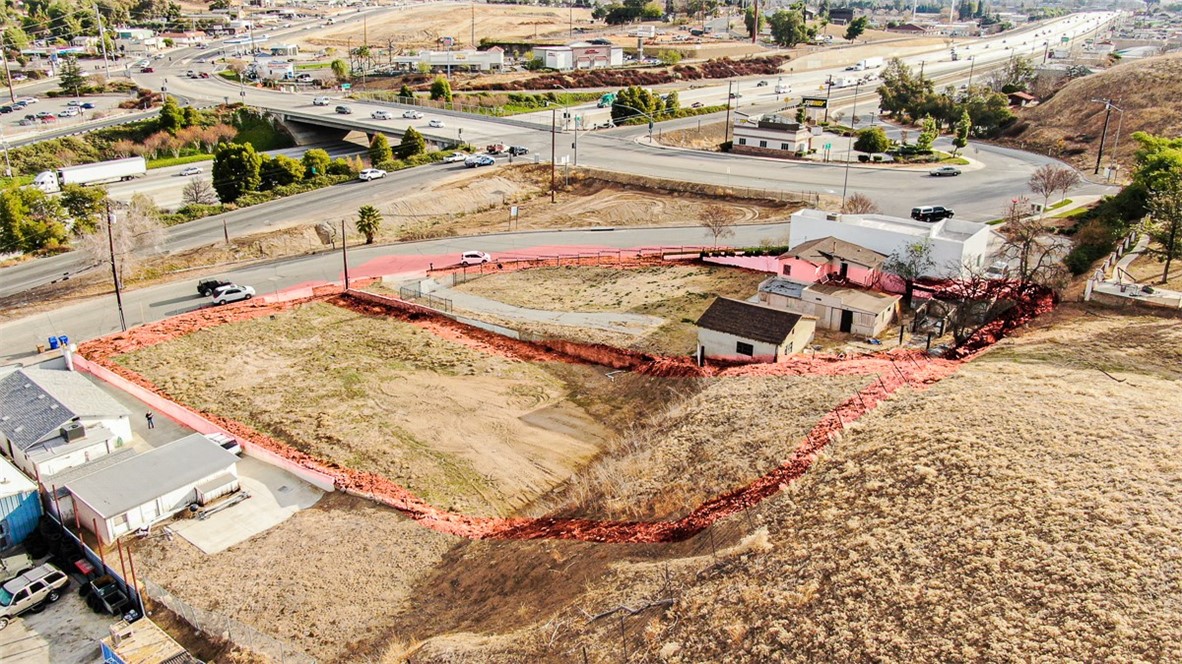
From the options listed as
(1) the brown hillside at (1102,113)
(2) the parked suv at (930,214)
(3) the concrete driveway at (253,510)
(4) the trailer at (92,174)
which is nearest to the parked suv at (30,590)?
(3) the concrete driveway at (253,510)

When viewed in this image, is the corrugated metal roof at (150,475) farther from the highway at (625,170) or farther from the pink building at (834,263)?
the pink building at (834,263)

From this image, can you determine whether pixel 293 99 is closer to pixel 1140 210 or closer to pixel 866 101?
pixel 866 101

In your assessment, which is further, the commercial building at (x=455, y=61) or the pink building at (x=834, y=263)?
the commercial building at (x=455, y=61)

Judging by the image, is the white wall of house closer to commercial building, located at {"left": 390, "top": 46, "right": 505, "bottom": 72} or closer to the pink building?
the pink building

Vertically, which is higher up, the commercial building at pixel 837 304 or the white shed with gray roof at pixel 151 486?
the commercial building at pixel 837 304

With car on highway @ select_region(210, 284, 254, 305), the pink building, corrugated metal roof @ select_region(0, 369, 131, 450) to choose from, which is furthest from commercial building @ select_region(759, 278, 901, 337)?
corrugated metal roof @ select_region(0, 369, 131, 450)

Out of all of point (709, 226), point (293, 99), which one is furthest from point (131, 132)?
point (709, 226)
